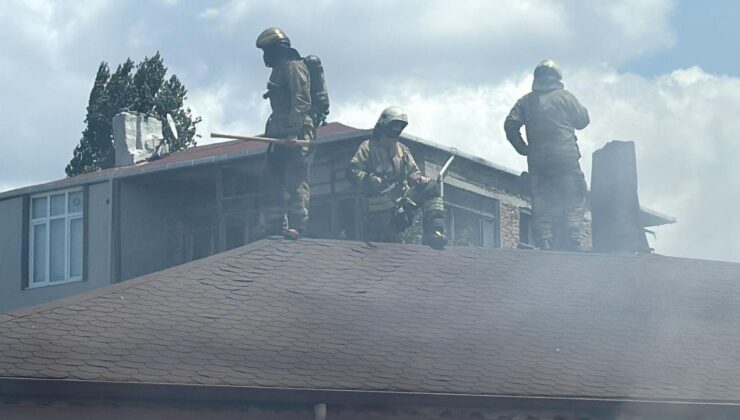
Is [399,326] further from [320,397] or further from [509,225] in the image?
[509,225]

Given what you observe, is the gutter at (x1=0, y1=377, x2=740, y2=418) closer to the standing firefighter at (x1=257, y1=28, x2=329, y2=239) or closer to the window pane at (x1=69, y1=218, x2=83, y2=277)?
the standing firefighter at (x1=257, y1=28, x2=329, y2=239)

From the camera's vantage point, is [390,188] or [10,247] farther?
[10,247]

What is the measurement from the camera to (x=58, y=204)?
25438mm

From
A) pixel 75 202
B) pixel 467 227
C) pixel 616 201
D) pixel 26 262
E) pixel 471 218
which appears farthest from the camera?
pixel 26 262

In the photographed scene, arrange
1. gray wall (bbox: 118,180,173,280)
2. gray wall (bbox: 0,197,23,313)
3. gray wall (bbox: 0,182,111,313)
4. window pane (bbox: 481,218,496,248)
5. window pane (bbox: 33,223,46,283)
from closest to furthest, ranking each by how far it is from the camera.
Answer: gray wall (bbox: 118,180,173,280), gray wall (bbox: 0,182,111,313), window pane (bbox: 481,218,496,248), window pane (bbox: 33,223,46,283), gray wall (bbox: 0,197,23,313)

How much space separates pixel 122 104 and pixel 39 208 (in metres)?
13.6

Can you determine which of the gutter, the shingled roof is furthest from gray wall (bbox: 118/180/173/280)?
the gutter

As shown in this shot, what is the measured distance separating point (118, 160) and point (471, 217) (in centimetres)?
732

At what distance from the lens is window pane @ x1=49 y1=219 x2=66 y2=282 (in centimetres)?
2525

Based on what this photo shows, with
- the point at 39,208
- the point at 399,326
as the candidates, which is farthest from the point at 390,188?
the point at 39,208

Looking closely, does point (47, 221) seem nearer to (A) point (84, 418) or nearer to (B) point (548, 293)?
(B) point (548, 293)

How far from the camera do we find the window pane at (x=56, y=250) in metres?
25.2

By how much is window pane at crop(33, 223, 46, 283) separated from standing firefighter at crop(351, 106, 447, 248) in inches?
513

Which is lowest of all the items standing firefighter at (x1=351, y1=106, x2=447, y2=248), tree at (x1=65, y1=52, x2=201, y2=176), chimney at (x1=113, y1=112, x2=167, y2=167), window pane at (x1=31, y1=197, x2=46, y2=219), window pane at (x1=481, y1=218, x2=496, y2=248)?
standing firefighter at (x1=351, y1=106, x2=447, y2=248)
